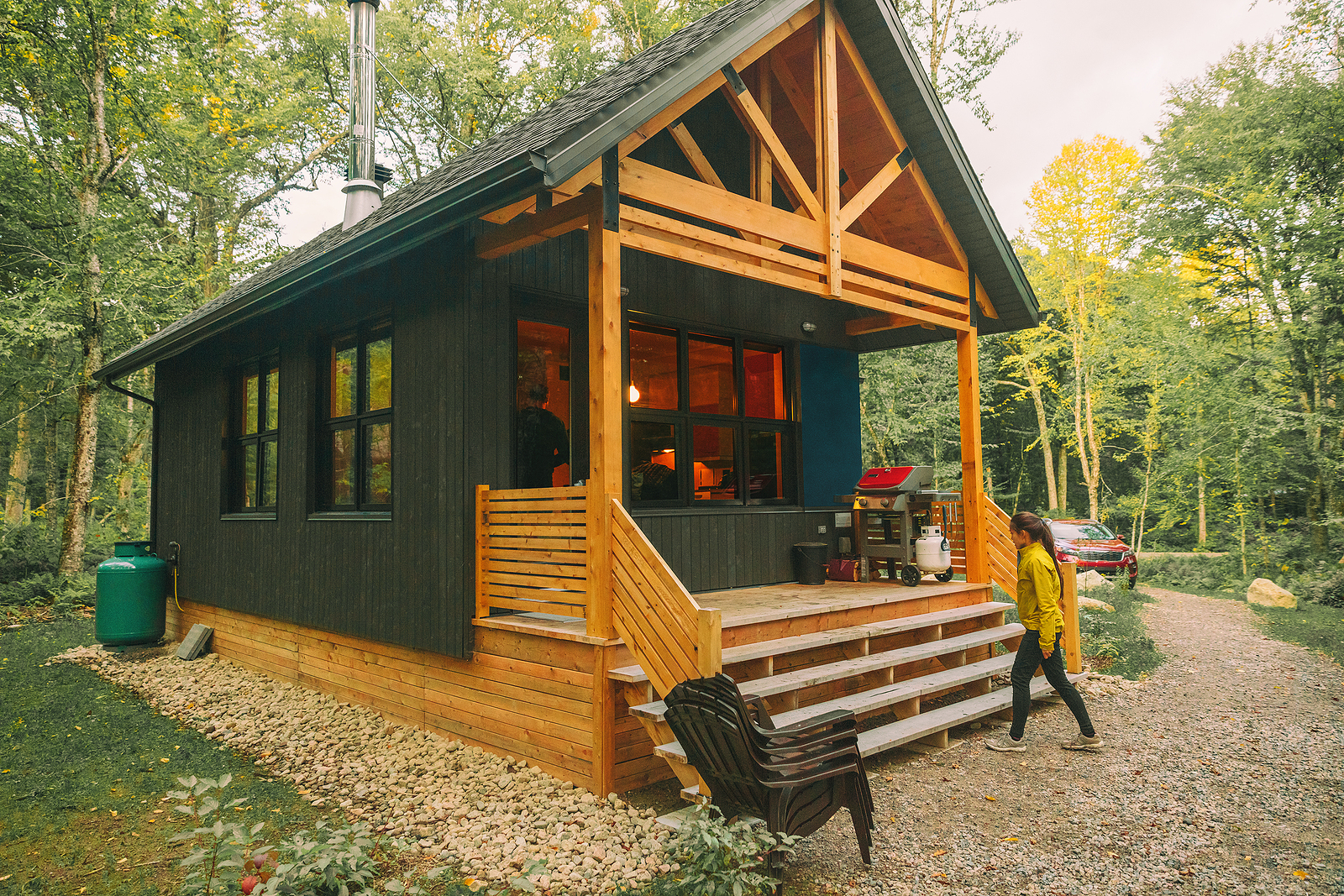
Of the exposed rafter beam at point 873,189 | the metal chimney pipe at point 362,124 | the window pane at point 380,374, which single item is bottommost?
the window pane at point 380,374

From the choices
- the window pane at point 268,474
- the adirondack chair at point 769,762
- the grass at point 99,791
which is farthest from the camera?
the window pane at point 268,474

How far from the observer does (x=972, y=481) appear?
7207 mm

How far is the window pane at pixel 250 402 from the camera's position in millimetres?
8391

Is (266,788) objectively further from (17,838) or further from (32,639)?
(32,639)

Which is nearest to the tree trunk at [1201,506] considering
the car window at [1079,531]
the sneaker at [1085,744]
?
the car window at [1079,531]

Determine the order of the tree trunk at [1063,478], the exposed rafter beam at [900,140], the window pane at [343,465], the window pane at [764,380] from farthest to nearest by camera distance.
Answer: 1. the tree trunk at [1063,478]
2. the window pane at [764,380]
3. the window pane at [343,465]
4. the exposed rafter beam at [900,140]

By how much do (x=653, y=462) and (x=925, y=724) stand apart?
9.47 ft

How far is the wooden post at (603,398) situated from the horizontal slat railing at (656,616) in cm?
6

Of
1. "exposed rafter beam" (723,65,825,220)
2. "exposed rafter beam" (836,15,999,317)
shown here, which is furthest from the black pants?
"exposed rafter beam" (836,15,999,317)

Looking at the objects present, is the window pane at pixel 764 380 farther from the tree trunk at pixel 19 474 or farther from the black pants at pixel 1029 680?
the tree trunk at pixel 19 474

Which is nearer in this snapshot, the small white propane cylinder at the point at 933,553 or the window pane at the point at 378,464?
the window pane at the point at 378,464

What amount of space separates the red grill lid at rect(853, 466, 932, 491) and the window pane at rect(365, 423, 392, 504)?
427cm

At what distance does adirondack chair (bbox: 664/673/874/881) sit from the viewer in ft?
10.6

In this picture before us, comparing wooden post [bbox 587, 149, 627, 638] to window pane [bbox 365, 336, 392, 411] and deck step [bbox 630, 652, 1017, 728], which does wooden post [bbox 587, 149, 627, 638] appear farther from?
window pane [bbox 365, 336, 392, 411]
